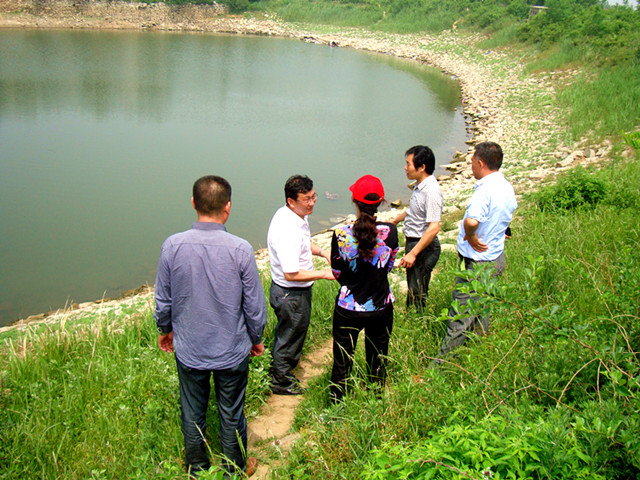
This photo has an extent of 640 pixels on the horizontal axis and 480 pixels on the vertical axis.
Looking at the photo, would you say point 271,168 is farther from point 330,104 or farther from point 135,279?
point 330,104

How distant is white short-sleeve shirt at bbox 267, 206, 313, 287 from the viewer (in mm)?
3576

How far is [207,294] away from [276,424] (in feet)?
4.77

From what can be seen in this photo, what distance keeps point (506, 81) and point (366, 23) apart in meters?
29.1

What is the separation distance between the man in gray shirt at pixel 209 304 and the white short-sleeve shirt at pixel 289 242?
29.2 inches

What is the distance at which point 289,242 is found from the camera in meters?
3.59

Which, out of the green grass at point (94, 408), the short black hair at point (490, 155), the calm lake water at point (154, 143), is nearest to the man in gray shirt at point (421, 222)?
the short black hair at point (490, 155)

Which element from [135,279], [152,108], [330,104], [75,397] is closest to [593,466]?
[75,397]

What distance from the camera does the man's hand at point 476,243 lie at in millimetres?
3771

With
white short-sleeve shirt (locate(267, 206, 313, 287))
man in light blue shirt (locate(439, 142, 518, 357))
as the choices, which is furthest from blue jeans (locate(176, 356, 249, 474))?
man in light blue shirt (locate(439, 142, 518, 357))

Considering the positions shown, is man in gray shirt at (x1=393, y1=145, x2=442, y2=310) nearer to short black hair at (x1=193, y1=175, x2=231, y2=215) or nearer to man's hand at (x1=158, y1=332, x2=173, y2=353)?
short black hair at (x1=193, y1=175, x2=231, y2=215)

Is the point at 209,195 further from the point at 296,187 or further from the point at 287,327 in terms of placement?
the point at 287,327

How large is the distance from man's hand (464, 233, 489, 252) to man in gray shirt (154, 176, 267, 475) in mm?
1787

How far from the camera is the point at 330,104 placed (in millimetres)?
22969

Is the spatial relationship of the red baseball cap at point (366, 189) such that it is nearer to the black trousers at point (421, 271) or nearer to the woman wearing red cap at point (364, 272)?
the woman wearing red cap at point (364, 272)
